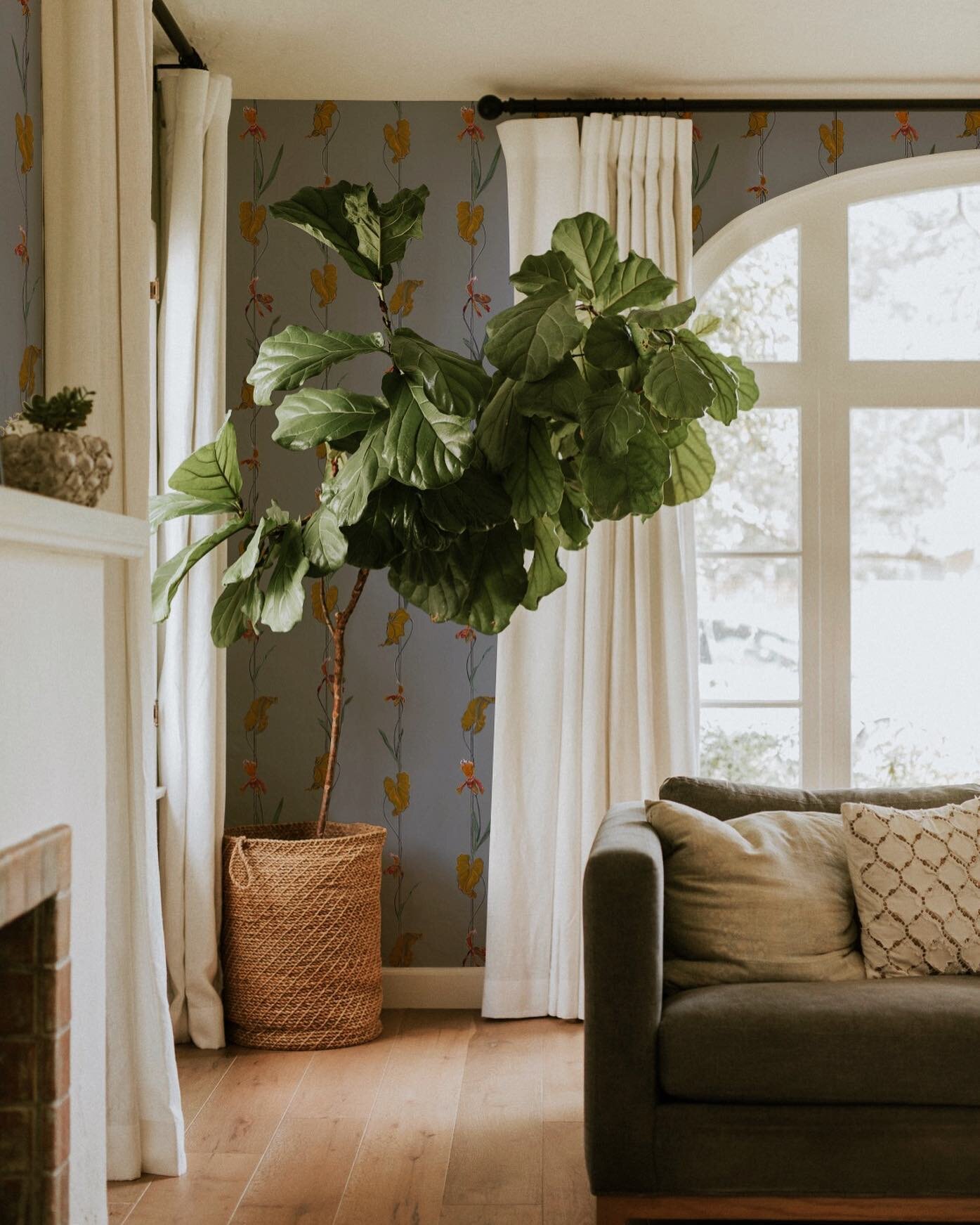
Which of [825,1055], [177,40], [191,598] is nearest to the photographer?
[825,1055]

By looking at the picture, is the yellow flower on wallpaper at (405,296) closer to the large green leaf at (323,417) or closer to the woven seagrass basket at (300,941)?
the large green leaf at (323,417)

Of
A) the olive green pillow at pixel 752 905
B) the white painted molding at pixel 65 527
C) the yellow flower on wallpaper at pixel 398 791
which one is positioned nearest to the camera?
the white painted molding at pixel 65 527

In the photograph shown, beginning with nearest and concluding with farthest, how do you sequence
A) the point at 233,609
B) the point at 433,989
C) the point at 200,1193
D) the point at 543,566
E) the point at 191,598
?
the point at 200,1193 < the point at 233,609 < the point at 543,566 < the point at 191,598 < the point at 433,989

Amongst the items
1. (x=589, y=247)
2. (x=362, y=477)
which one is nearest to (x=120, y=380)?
(x=362, y=477)

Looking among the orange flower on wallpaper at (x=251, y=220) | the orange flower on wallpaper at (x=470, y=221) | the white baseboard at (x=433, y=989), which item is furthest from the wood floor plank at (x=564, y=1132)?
the orange flower on wallpaper at (x=251, y=220)

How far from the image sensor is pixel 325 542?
110 inches

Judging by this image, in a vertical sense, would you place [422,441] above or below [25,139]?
below

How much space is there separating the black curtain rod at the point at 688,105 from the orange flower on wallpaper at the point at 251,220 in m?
0.75

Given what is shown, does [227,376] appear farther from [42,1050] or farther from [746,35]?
[42,1050]

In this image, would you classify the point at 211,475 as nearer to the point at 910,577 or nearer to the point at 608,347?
the point at 608,347

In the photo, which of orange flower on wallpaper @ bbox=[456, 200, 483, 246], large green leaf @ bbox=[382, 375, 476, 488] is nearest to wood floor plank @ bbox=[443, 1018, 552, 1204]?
large green leaf @ bbox=[382, 375, 476, 488]

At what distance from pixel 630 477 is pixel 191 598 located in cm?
139

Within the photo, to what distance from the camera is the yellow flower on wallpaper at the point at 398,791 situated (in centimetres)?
385

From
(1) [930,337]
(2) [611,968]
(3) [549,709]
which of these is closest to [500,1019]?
(3) [549,709]
